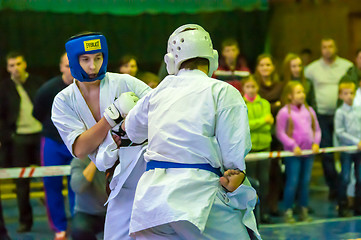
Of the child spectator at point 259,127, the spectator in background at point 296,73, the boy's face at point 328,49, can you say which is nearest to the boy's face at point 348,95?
the spectator in background at point 296,73

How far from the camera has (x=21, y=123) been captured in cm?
799

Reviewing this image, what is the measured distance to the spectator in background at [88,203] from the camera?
554cm

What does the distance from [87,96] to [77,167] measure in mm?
1565

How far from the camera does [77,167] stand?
235 inches

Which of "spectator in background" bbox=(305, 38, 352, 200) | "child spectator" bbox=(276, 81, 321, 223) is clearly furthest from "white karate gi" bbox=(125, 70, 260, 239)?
"spectator in background" bbox=(305, 38, 352, 200)

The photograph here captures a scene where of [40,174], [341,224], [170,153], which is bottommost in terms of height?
[341,224]

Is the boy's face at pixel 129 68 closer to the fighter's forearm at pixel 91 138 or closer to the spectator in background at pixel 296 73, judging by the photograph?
the spectator in background at pixel 296 73

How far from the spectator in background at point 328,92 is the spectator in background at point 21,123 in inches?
136

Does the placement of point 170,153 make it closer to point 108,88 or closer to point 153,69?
point 108,88

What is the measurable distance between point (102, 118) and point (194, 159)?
898 mm

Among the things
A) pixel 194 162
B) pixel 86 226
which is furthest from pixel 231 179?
pixel 86 226

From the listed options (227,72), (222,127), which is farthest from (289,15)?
(222,127)

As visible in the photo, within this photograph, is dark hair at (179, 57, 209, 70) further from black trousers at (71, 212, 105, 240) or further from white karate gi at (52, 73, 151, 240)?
black trousers at (71, 212, 105, 240)

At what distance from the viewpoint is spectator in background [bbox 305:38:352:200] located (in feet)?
27.5
